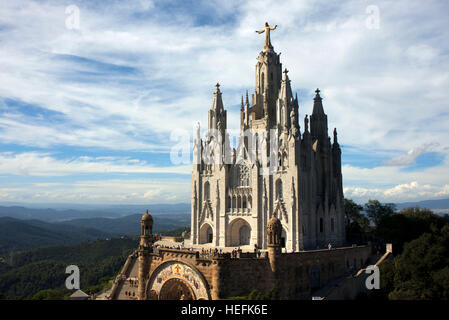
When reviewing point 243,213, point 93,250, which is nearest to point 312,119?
point 243,213

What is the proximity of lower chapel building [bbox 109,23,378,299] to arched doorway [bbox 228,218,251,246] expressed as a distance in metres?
0.13

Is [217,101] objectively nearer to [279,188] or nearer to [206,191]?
[206,191]

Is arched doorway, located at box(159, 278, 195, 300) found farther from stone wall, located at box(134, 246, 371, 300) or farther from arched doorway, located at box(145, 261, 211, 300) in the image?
stone wall, located at box(134, 246, 371, 300)

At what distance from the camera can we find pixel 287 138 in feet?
142

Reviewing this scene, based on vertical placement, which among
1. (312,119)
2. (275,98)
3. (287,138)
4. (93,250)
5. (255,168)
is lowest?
(93,250)

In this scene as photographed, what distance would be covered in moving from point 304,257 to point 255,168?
50.0 feet

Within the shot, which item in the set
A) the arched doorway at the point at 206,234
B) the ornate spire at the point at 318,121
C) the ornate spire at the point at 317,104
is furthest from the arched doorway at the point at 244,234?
the ornate spire at the point at 317,104

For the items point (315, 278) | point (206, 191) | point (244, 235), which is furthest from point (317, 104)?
point (315, 278)

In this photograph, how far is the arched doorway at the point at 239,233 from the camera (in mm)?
46156

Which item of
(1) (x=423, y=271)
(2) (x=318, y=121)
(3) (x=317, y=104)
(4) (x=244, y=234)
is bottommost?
(1) (x=423, y=271)

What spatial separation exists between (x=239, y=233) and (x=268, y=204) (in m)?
6.19

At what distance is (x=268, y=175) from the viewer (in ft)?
144

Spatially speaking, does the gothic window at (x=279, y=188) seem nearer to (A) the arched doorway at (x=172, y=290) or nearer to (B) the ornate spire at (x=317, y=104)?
(B) the ornate spire at (x=317, y=104)

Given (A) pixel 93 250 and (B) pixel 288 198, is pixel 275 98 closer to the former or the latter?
(B) pixel 288 198
